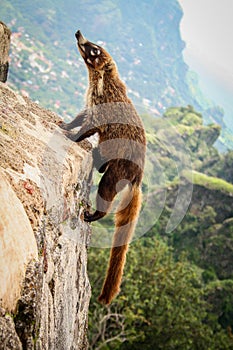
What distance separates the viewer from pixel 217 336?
1448cm

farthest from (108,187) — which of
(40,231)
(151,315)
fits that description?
(151,315)

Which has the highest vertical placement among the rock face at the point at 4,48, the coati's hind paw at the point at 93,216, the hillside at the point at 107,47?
the rock face at the point at 4,48

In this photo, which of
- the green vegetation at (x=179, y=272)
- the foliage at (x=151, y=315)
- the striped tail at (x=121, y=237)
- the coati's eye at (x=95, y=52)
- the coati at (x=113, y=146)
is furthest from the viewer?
the green vegetation at (x=179, y=272)

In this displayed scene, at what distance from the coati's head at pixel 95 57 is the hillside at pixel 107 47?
49.8 m

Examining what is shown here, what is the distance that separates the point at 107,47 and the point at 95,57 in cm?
14299

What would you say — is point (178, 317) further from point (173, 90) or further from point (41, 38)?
point (173, 90)

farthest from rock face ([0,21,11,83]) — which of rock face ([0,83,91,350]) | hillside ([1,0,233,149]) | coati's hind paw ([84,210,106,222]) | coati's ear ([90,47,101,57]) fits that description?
hillside ([1,0,233,149])

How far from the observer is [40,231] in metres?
2.22

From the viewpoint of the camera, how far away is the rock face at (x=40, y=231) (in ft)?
5.71

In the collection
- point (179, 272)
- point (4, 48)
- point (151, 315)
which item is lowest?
point (151, 315)

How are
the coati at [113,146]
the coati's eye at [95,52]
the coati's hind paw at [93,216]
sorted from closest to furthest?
the coati at [113,146] < the coati's hind paw at [93,216] < the coati's eye at [95,52]

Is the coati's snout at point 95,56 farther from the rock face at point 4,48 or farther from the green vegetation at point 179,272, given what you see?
the green vegetation at point 179,272

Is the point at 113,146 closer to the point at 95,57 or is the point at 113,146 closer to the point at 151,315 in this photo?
the point at 95,57

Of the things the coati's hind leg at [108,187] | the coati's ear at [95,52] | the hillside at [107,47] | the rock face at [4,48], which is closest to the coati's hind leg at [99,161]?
the coati's hind leg at [108,187]
